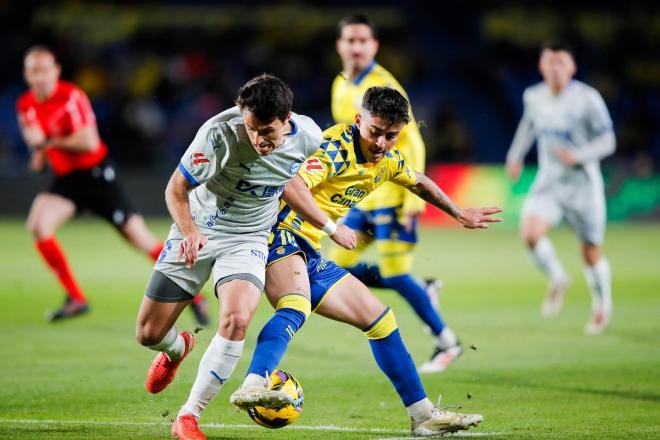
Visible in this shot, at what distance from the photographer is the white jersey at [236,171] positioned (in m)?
5.14

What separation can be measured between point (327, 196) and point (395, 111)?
2.48 ft

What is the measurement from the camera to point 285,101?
5043 mm

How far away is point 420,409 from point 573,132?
5469mm

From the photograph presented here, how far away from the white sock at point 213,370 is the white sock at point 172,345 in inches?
27.6

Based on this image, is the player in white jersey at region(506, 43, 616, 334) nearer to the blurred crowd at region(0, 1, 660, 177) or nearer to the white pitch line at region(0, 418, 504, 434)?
the white pitch line at region(0, 418, 504, 434)

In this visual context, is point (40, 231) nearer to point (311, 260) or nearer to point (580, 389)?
point (311, 260)

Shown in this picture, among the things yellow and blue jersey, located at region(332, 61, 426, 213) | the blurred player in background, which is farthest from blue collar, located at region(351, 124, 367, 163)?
the blurred player in background

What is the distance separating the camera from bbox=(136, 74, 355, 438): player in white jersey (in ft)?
16.8

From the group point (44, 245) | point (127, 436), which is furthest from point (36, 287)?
point (127, 436)

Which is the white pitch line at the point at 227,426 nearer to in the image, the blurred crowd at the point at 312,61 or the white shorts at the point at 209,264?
the white shorts at the point at 209,264

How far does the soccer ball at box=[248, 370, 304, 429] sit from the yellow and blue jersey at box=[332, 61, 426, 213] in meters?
2.85

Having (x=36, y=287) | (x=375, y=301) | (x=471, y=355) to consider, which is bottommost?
(x=36, y=287)

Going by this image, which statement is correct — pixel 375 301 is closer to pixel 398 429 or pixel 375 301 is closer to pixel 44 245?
pixel 398 429

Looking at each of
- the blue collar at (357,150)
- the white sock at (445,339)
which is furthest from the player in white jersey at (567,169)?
the blue collar at (357,150)
